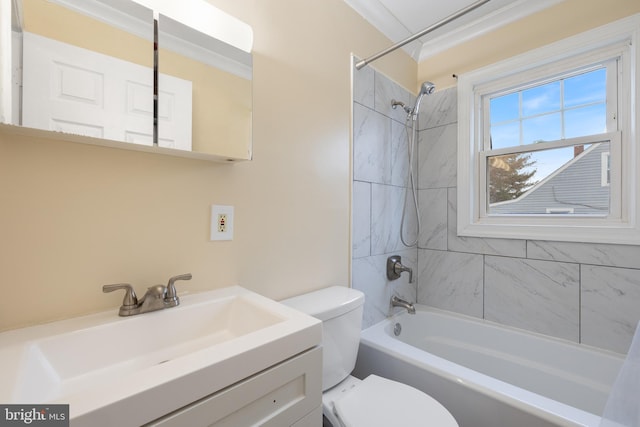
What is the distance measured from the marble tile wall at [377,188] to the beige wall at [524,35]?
0.33 meters

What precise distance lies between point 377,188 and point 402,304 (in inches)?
31.4

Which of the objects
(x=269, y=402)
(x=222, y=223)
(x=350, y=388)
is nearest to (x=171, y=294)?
(x=222, y=223)

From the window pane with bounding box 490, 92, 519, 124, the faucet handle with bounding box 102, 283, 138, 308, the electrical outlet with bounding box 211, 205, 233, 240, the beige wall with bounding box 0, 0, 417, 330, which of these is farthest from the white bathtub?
the window pane with bounding box 490, 92, 519, 124

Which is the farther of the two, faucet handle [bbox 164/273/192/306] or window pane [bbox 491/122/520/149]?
window pane [bbox 491/122/520/149]

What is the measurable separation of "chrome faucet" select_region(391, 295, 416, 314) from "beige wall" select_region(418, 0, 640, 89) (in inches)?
62.9

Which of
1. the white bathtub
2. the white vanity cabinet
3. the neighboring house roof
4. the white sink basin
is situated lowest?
the white bathtub

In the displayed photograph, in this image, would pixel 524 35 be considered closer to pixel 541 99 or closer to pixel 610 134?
pixel 541 99

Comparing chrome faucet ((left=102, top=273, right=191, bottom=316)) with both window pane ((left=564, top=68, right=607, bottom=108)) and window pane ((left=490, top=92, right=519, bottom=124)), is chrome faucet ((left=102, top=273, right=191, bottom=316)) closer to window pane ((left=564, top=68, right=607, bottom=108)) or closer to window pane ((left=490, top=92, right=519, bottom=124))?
window pane ((left=490, top=92, right=519, bottom=124))

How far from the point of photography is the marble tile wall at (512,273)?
4.66 ft

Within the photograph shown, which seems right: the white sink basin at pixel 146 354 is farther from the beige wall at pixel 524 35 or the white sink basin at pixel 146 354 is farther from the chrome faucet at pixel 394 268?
the beige wall at pixel 524 35

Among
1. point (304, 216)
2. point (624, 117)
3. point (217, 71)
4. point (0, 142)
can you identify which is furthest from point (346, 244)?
point (624, 117)

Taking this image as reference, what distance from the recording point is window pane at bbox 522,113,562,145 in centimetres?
166

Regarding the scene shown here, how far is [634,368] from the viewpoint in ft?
2.41

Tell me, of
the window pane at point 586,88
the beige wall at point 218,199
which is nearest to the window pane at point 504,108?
the window pane at point 586,88
